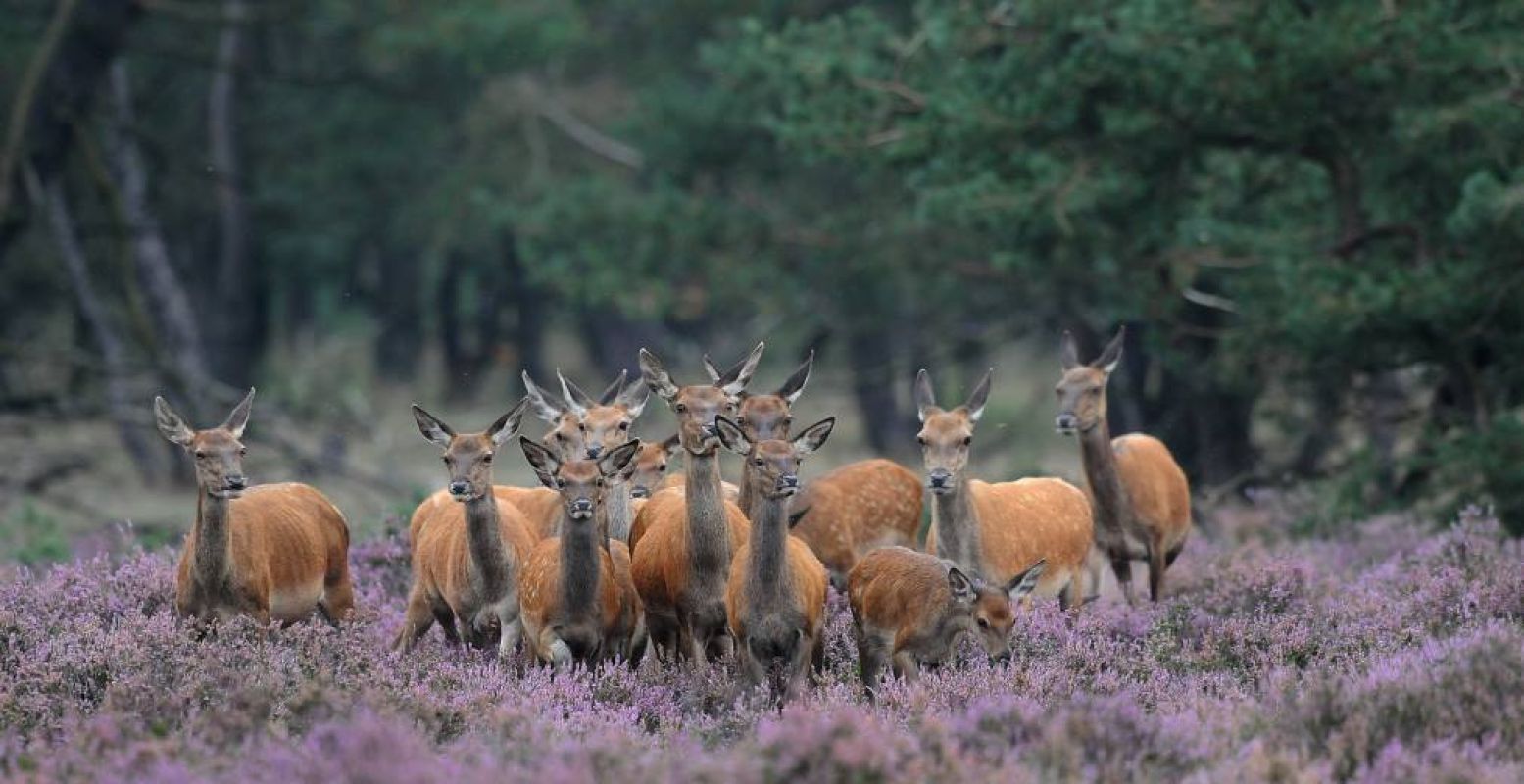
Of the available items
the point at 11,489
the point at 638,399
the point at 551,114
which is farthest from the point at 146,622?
the point at 551,114

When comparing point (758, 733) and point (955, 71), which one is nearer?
point (758, 733)

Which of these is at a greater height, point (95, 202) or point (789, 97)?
point (789, 97)

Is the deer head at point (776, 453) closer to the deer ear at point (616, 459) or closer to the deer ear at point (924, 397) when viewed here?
the deer ear at point (616, 459)

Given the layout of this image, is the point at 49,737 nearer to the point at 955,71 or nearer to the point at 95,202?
the point at 955,71

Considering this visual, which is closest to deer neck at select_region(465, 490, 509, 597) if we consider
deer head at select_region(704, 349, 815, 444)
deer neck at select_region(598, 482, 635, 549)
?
deer neck at select_region(598, 482, 635, 549)

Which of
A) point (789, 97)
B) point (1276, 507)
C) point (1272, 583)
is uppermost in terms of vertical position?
point (789, 97)

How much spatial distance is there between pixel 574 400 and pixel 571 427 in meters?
0.79

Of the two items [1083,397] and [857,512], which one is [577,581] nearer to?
[857,512]

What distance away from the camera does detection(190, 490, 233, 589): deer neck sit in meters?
11.0

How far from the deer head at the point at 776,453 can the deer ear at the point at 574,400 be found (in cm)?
220

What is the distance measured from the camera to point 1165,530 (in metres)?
13.9

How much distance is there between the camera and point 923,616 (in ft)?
34.7

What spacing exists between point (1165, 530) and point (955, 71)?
6460 mm

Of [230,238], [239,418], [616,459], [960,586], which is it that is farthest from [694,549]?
[230,238]
